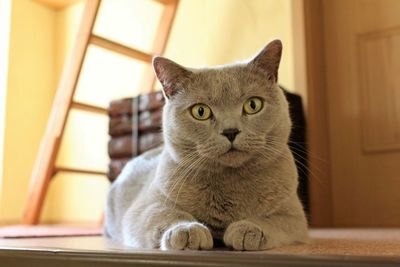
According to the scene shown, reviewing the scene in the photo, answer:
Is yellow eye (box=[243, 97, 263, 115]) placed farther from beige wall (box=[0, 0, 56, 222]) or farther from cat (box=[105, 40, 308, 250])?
beige wall (box=[0, 0, 56, 222])

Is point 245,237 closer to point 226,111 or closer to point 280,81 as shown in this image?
point 226,111

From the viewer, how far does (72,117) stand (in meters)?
3.15

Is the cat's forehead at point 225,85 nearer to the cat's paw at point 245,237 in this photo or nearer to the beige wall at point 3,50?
the cat's paw at point 245,237

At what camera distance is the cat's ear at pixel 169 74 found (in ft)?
3.72

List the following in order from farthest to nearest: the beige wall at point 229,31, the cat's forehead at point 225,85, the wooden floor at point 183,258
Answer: the beige wall at point 229,31, the cat's forehead at point 225,85, the wooden floor at point 183,258

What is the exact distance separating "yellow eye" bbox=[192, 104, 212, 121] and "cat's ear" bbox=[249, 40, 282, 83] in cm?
15

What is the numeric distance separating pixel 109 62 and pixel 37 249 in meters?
2.08

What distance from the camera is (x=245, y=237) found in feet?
3.11

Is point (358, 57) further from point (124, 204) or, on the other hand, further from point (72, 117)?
point (72, 117)

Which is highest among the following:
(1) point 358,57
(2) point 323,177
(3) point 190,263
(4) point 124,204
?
(1) point 358,57

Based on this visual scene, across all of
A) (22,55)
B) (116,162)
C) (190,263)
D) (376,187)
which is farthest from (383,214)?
(22,55)

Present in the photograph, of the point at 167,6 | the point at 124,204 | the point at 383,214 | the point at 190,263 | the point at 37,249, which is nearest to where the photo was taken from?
the point at 190,263

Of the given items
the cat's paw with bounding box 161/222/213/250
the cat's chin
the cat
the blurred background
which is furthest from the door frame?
the cat's paw with bounding box 161/222/213/250

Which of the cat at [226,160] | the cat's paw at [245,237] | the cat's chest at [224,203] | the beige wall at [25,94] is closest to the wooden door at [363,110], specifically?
the cat at [226,160]
